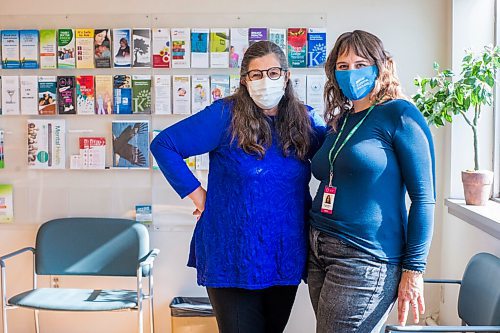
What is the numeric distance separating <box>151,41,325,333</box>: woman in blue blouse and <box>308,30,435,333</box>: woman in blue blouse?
5.9 inches

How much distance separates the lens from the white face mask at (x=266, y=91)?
1.95 metres

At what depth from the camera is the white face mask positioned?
1945 millimetres

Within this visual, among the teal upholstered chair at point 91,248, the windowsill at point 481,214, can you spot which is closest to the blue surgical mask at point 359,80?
the windowsill at point 481,214

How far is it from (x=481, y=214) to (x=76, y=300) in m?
1.98

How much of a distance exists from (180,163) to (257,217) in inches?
13.6

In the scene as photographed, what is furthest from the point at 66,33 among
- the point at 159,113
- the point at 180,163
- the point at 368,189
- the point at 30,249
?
the point at 368,189

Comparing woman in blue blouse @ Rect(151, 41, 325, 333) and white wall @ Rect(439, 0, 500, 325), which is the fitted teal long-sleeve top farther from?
white wall @ Rect(439, 0, 500, 325)

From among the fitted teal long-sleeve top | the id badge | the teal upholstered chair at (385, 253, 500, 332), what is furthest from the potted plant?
the id badge

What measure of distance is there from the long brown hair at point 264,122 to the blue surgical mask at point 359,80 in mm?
229

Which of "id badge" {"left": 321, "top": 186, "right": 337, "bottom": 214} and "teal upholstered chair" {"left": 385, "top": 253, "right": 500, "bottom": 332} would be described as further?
"teal upholstered chair" {"left": 385, "top": 253, "right": 500, "bottom": 332}

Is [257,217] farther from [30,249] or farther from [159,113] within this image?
[30,249]

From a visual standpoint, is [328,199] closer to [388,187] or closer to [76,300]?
[388,187]

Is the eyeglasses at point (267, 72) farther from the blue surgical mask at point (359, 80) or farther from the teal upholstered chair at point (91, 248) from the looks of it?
the teal upholstered chair at point (91, 248)

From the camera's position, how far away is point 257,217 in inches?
73.9
